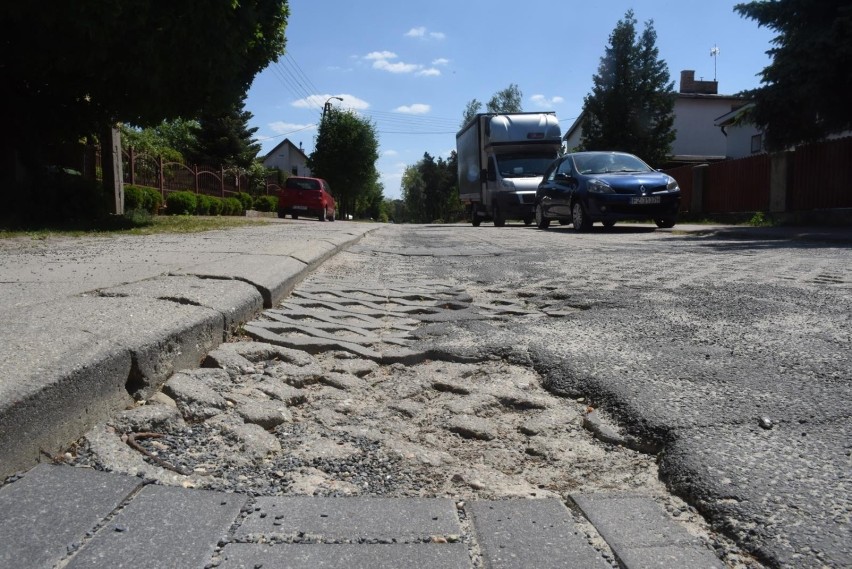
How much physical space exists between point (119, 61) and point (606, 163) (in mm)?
9557

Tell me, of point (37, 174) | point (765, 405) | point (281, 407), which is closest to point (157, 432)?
point (281, 407)

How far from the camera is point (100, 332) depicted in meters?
2.43

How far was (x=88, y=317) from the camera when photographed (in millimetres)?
2674

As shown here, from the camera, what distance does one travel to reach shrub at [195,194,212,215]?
81.0 ft

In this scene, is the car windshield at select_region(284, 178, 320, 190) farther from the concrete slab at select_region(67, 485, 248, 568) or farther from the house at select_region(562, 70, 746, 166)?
the concrete slab at select_region(67, 485, 248, 568)

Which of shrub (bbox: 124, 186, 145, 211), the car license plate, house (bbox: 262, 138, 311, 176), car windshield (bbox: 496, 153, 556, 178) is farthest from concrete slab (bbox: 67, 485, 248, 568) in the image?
house (bbox: 262, 138, 311, 176)

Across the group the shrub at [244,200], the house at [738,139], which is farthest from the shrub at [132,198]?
the house at [738,139]

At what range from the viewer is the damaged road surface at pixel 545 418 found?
177cm

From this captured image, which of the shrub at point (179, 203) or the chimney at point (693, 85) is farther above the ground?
the chimney at point (693, 85)

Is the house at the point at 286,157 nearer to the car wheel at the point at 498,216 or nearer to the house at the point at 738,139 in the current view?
the house at the point at 738,139

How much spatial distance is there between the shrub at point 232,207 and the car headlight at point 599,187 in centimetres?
1805

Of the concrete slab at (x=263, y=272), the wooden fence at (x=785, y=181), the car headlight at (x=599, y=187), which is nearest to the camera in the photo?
the concrete slab at (x=263, y=272)

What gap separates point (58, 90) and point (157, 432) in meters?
12.9

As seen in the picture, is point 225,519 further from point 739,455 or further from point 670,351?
point 670,351
